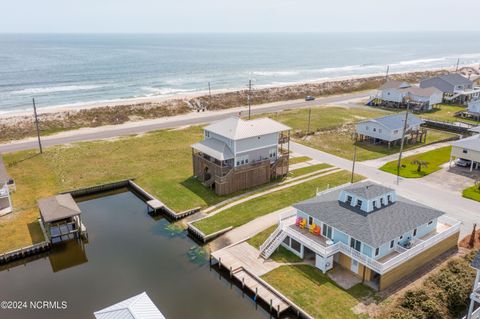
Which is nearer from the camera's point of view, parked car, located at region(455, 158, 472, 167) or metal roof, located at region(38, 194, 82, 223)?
metal roof, located at region(38, 194, 82, 223)

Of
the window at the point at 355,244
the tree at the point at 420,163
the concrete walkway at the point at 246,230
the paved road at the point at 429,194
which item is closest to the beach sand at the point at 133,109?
the paved road at the point at 429,194

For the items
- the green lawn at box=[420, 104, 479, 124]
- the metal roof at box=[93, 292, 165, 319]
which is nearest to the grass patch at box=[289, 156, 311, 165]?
the metal roof at box=[93, 292, 165, 319]

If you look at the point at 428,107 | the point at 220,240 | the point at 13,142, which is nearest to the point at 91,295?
the point at 220,240

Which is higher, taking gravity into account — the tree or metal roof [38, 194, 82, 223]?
metal roof [38, 194, 82, 223]

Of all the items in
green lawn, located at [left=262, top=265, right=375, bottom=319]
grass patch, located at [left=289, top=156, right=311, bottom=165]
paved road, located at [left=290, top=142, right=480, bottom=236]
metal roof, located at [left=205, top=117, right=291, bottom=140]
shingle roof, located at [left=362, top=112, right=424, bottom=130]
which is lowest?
green lawn, located at [left=262, top=265, right=375, bottom=319]

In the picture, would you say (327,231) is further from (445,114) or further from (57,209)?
(445,114)

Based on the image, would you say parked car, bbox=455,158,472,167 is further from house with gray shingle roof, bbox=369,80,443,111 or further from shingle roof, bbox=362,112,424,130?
house with gray shingle roof, bbox=369,80,443,111

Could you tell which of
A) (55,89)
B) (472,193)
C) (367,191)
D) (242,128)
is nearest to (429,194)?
(472,193)
